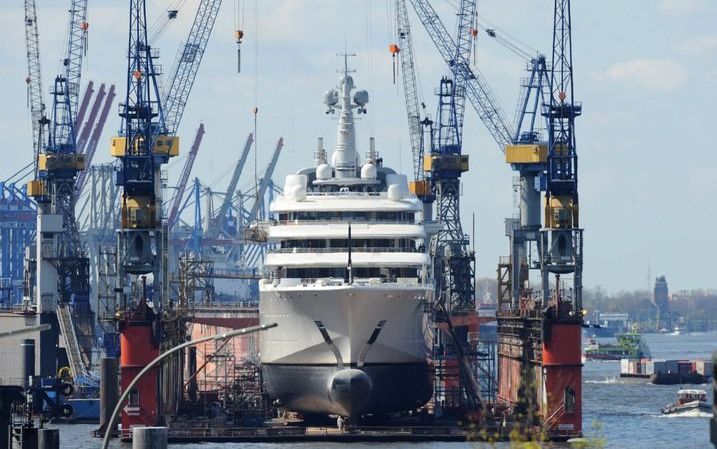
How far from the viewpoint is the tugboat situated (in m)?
138

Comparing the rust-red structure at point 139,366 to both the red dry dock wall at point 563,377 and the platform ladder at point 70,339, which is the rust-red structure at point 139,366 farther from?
the platform ladder at point 70,339

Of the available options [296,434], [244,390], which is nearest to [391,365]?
[296,434]

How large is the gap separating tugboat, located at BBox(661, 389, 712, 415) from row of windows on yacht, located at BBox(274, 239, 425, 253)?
34.4 m

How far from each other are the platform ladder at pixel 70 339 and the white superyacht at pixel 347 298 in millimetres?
36923

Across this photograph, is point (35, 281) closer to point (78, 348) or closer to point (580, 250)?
point (78, 348)

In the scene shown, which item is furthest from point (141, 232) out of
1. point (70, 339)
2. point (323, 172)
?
point (70, 339)

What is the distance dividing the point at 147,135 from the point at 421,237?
772 inches

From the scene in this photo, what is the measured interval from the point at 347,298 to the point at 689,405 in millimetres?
43189

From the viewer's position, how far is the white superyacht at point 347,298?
10294 centimetres

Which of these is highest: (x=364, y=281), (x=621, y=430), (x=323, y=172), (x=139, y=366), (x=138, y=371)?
(x=323, y=172)

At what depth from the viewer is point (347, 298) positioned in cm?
10294

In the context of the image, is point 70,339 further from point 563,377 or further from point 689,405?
point 563,377

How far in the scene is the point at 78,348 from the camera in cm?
14812

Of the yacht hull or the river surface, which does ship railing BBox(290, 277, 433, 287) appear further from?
the river surface
